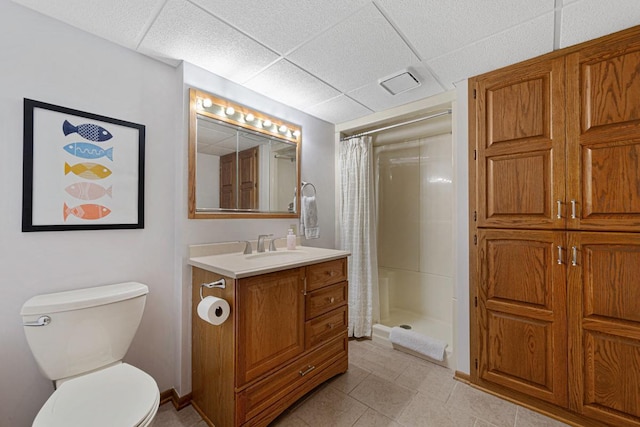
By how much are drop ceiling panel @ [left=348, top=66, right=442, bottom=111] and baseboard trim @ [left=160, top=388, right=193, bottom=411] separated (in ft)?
8.03

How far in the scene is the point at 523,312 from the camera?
68.6 inches

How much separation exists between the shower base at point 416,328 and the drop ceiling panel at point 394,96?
6.81 feet

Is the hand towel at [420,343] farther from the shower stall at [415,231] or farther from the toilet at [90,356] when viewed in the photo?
the toilet at [90,356]

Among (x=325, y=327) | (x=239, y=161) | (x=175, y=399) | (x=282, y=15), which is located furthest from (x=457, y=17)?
(x=175, y=399)

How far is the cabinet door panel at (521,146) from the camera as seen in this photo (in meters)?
1.65

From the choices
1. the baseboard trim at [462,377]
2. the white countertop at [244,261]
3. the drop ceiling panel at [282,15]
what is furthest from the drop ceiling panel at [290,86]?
the baseboard trim at [462,377]

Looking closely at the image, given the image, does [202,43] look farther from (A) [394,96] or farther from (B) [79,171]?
(A) [394,96]

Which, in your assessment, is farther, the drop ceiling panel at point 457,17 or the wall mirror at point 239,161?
the wall mirror at point 239,161

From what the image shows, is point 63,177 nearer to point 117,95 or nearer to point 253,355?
point 117,95

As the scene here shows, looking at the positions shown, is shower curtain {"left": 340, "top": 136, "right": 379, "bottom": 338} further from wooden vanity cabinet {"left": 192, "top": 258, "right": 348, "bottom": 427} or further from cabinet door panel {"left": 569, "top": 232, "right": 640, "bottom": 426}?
cabinet door panel {"left": 569, "top": 232, "right": 640, "bottom": 426}

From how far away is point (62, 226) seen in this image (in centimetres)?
140

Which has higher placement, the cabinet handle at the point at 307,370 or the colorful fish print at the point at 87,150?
the colorful fish print at the point at 87,150

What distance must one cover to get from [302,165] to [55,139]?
1.67 meters

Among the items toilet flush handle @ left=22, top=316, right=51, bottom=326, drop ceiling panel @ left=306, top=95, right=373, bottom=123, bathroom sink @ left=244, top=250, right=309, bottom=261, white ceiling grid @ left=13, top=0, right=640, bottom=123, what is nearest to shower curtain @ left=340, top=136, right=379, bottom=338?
drop ceiling panel @ left=306, top=95, right=373, bottom=123
